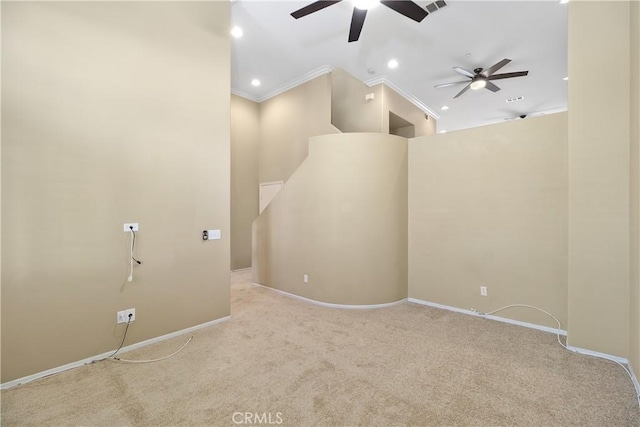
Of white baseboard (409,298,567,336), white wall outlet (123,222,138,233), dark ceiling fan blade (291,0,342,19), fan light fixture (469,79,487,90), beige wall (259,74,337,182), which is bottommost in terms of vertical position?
white baseboard (409,298,567,336)

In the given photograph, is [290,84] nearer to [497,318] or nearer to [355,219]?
[355,219]

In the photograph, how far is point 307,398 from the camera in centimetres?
204

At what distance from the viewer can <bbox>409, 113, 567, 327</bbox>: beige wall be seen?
3.21 metres

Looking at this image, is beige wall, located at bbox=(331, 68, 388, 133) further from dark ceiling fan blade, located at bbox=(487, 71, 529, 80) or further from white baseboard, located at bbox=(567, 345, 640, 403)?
white baseboard, located at bbox=(567, 345, 640, 403)

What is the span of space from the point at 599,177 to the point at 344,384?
115 inches

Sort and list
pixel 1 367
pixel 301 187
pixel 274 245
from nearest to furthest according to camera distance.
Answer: pixel 1 367, pixel 301 187, pixel 274 245

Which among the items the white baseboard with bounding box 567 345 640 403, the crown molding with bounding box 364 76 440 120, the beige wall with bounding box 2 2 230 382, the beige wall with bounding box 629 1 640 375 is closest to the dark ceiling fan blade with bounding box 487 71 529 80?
the crown molding with bounding box 364 76 440 120

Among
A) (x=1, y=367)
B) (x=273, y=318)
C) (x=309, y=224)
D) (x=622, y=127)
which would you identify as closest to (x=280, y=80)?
(x=309, y=224)

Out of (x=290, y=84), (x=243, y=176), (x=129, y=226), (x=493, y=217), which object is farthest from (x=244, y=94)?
(x=493, y=217)

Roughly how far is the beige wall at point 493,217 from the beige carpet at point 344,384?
0.61 metres

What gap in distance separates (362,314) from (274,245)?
1.90 meters

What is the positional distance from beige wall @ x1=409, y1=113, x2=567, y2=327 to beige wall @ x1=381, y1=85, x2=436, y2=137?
8.38 feet

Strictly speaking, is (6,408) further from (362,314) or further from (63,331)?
(362,314)

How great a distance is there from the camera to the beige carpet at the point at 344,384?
186 centimetres
